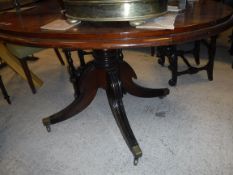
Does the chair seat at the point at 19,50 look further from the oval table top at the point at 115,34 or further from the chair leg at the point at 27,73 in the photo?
the oval table top at the point at 115,34

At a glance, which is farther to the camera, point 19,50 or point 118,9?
point 19,50

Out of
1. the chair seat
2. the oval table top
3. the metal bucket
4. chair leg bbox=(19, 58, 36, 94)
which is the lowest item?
chair leg bbox=(19, 58, 36, 94)

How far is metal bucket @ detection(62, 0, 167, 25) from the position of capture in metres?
0.74

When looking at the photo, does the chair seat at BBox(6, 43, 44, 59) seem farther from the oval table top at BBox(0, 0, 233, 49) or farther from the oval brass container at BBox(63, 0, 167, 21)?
the oval brass container at BBox(63, 0, 167, 21)

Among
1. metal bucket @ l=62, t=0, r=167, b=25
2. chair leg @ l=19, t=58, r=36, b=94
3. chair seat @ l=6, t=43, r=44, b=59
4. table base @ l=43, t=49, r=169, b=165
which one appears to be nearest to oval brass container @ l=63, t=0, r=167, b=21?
metal bucket @ l=62, t=0, r=167, b=25

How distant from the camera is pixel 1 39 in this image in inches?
34.8

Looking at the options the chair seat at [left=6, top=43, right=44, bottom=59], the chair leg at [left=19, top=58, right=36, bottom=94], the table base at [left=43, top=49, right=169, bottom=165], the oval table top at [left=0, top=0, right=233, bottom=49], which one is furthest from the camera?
the chair leg at [left=19, top=58, right=36, bottom=94]

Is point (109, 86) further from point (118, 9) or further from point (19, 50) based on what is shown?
point (19, 50)

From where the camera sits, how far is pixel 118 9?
743 millimetres

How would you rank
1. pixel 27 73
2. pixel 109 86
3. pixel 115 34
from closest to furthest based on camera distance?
pixel 115 34 → pixel 109 86 → pixel 27 73

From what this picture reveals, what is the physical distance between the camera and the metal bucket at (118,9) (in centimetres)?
74

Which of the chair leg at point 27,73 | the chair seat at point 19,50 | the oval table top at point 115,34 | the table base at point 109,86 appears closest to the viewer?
the oval table top at point 115,34

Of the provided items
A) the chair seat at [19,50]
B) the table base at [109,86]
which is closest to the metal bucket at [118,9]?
the table base at [109,86]

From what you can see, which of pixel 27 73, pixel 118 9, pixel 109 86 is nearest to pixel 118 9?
pixel 118 9
